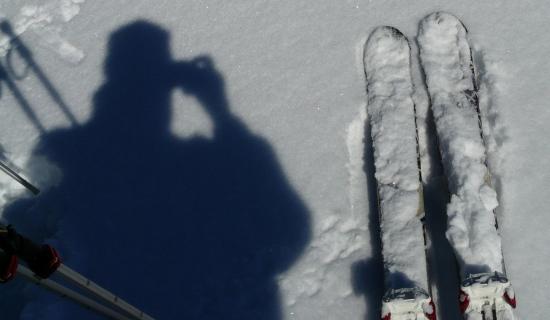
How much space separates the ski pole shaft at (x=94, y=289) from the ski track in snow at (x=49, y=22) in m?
3.15

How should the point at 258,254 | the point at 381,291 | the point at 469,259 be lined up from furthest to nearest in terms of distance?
the point at 258,254
the point at 381,291
the point at 469,259

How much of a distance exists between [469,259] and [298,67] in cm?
222

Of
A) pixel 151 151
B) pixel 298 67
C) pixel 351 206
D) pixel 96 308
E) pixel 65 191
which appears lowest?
pixel 96 308

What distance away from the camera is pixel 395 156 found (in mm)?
4250

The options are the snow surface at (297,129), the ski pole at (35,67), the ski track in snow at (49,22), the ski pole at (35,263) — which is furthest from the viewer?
the ski track in snow at (49,22)

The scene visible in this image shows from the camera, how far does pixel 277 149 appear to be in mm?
4727

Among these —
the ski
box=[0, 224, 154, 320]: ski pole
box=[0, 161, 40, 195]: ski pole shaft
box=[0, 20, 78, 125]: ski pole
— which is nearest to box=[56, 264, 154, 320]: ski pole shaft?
box=[0, 224, 154, 320]: ski pole

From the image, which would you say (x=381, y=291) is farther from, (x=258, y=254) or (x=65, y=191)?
(x=65, y=191)

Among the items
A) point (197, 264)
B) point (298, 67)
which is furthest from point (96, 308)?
point (298, 67)

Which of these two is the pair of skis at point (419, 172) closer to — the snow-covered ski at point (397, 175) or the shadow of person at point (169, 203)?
the snow-covered ski at point (397, 175)

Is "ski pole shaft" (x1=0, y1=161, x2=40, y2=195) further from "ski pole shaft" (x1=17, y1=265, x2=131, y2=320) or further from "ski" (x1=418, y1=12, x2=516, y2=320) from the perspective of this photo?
"ski" (x1=418, y1=12, x2=516, y2=320)

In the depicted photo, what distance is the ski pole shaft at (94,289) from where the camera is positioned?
283 cm

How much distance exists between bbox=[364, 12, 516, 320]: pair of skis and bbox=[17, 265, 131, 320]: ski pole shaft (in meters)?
1.55

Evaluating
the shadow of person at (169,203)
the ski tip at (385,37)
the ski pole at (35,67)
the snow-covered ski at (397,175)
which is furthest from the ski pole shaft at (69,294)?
the ski tip at (385,37)
